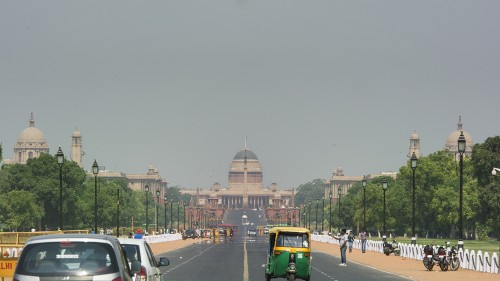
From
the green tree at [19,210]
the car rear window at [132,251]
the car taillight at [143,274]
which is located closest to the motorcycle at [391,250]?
the car rear window at [132,251]

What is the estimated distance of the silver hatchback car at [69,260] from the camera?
61.5 feet

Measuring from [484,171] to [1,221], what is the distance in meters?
61.7

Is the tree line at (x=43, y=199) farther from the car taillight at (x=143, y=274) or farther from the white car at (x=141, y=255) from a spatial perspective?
the car taillight at (x=143, y=274)

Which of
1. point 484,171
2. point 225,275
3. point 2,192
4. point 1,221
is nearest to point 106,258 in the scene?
point 225,275

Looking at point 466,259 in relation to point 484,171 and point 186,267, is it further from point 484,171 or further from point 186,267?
point 484,171

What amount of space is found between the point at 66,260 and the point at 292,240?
74.3 feet

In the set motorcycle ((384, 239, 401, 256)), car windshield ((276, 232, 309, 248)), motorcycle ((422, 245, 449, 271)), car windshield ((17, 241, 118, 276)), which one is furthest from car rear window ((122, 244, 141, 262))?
motorcycle ((384, 239, 401, 256))

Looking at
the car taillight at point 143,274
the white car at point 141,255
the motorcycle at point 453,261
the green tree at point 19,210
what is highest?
the green tree at point 19,210

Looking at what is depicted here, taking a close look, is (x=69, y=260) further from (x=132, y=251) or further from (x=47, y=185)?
(x=47, y=185)

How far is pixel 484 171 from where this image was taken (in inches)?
4747

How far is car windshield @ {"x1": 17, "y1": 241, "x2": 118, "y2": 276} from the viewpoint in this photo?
61.7ft

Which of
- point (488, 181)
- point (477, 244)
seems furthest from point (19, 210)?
point (477, 244)

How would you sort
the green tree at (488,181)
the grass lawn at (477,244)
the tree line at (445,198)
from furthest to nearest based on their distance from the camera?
the tree line at (445,198)
the green tree at (488,181)
the grass lawn at (477,244)

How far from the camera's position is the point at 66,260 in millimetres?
18953
